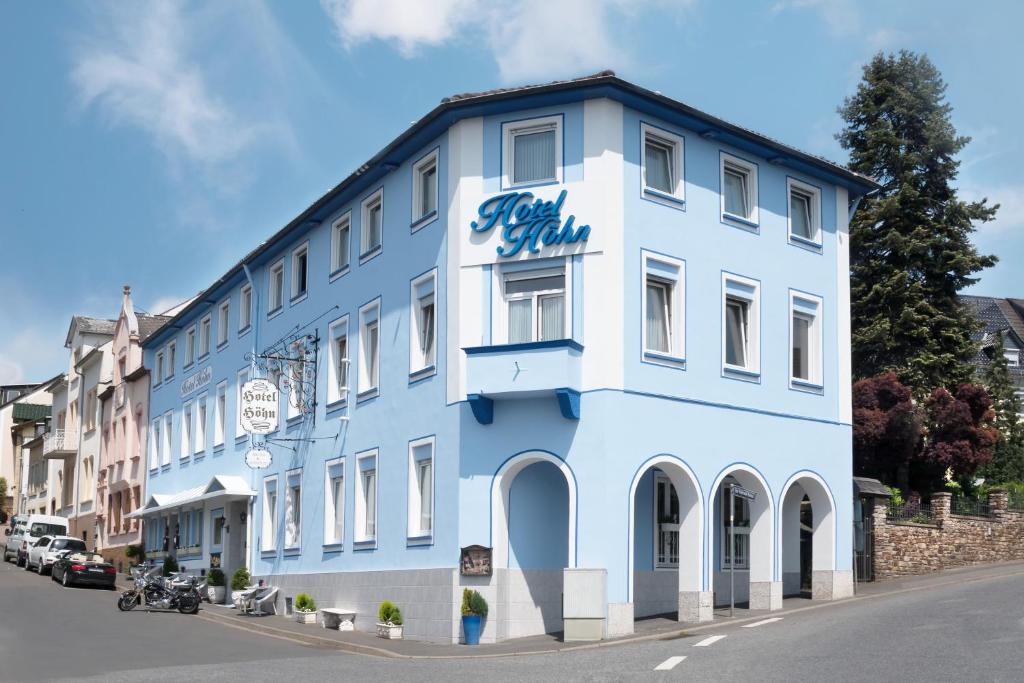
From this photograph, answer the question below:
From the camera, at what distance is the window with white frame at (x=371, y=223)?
1168 inches

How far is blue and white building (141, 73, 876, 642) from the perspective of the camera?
933 inches

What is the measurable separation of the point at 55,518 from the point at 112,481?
2866 mm

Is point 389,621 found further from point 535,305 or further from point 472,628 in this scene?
point 535,305

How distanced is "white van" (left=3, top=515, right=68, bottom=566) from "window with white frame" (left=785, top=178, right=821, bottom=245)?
3622cm

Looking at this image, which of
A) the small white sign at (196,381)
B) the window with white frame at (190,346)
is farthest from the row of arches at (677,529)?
the window with white frame at (190,346)

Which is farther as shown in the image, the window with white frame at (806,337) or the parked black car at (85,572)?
the parked black car at (85,572)

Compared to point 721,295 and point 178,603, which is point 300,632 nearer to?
point 178,603

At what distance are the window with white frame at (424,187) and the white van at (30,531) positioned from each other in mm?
31414

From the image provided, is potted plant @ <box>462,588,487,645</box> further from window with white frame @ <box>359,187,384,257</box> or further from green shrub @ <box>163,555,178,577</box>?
green shrub @ <box>163,555,178,577</box>

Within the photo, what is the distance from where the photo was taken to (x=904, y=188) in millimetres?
Answer: 44438

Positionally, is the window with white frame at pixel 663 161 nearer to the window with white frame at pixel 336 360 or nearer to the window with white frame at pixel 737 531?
the window with white frame at pixel 737 531

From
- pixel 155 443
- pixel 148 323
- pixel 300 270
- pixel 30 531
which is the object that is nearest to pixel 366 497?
pixel 300 270

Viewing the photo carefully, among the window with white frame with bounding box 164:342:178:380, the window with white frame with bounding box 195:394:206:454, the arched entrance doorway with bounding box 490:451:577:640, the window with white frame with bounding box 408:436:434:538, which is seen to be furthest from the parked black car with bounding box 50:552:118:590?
the arched entrance doorway with bounding box 490:451:577:640

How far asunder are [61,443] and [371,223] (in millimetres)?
42822
